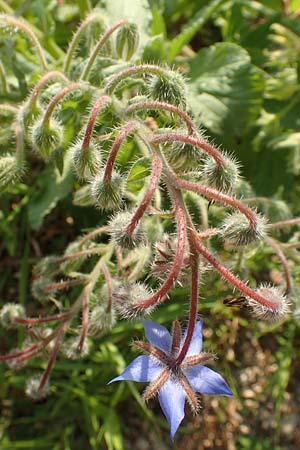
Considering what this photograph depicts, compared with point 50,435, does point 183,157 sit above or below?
above

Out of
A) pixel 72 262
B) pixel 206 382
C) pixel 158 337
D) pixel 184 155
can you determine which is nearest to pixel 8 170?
pixel 72 262

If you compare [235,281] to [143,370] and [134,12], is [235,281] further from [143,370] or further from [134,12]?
[134,12]

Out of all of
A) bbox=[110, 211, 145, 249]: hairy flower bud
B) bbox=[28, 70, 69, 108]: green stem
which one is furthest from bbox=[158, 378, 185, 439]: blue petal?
bbox=[28, 70, 69, 108]: green stem

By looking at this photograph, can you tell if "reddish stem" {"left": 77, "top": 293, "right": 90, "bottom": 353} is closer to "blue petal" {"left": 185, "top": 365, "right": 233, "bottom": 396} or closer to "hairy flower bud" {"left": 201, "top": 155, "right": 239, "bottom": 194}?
"blue petal" {"left": 185, "top": 365, "right": 233, "bottom": 396}

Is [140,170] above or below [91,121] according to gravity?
below

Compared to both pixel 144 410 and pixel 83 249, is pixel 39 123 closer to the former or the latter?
pixel 83 249

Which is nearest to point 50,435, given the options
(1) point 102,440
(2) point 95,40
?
(1) point 102,440

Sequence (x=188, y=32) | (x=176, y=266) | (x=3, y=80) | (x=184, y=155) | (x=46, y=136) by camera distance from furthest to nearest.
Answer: (x=188, y=32)
(x=3, y=80)
(x=46, y=136)
(x=184, y=155)
(x=176, y=266)
